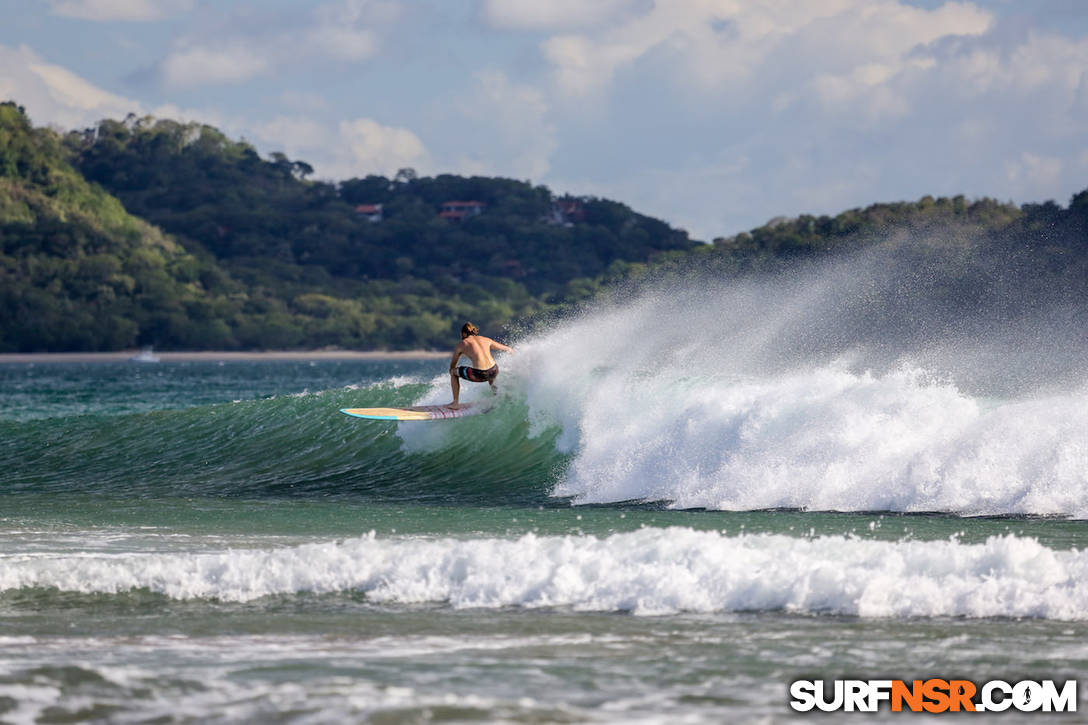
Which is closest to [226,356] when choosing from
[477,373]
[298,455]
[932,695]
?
[298,455]

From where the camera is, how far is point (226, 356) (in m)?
149

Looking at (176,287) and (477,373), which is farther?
(176,287)

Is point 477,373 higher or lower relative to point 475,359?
lower

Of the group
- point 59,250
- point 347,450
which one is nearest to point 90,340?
point 59,250

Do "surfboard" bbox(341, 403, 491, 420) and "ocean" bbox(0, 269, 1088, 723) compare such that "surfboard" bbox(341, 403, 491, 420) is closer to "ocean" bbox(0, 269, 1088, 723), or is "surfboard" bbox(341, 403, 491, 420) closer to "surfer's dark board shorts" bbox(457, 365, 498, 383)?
"ocean" bbox(0, 269, 1088, 723)

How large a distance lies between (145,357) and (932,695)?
142m

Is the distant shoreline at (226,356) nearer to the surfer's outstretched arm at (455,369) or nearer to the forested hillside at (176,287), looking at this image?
the forested hillside at (176,287)

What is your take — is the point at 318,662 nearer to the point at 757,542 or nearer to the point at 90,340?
the point at 757,542

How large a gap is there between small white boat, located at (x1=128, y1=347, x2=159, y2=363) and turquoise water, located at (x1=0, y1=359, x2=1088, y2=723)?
126678 mm

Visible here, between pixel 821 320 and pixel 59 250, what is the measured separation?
97.0m

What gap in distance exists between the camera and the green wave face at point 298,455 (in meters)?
18.7

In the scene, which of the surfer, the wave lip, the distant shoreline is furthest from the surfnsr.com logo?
the distant shoreline

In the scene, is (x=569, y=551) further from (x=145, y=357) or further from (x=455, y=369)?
(x=145, y=357)

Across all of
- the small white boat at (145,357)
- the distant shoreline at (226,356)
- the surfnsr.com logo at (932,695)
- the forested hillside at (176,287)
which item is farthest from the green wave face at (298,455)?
the forested hillside at (176,287)
